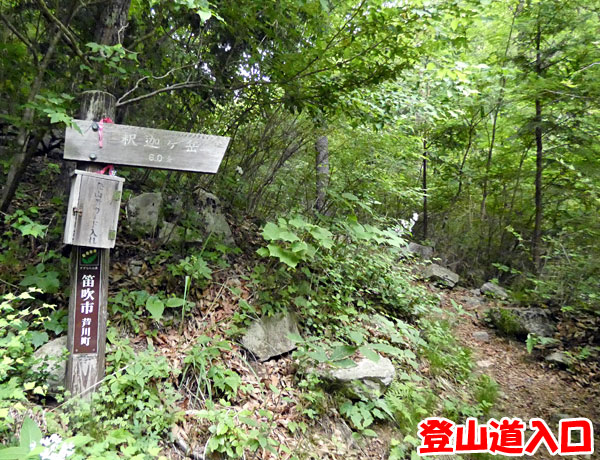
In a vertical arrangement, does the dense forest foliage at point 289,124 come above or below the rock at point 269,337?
above

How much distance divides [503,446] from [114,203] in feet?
14.7

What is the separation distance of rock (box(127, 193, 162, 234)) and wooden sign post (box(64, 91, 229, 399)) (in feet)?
5.13

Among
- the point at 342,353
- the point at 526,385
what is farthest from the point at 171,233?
the point at 526,385

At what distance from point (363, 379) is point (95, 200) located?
9.81ft

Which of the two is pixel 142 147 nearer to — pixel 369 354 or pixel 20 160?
pixel 20 160

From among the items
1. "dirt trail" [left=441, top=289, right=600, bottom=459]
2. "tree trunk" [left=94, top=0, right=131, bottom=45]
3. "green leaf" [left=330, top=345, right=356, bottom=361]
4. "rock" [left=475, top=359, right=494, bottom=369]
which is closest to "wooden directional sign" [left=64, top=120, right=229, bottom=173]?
"tree trunk" [left=94, top=0, right=131, bottom=45]

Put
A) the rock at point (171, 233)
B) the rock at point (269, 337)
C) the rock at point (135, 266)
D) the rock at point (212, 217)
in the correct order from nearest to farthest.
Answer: the rock at point (269, 337) → the rock at point (135, 266) → the rock at point (171, 233) → the rock at point (212, 217)

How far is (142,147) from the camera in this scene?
270 centimetres

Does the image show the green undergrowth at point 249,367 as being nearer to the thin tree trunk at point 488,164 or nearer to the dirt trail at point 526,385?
the dirt trail at point 526,385

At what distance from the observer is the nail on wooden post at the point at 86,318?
2561mm

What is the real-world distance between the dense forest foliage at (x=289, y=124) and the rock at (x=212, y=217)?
0.16m

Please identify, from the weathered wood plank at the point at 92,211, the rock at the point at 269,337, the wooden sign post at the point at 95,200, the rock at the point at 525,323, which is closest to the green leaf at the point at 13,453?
the wooden sign post at the point at 95,200

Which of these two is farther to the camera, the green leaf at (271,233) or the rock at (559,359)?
the rock at (559,359)

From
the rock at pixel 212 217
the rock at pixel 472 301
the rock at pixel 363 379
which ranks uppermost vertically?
the rock at pixel 212 217
